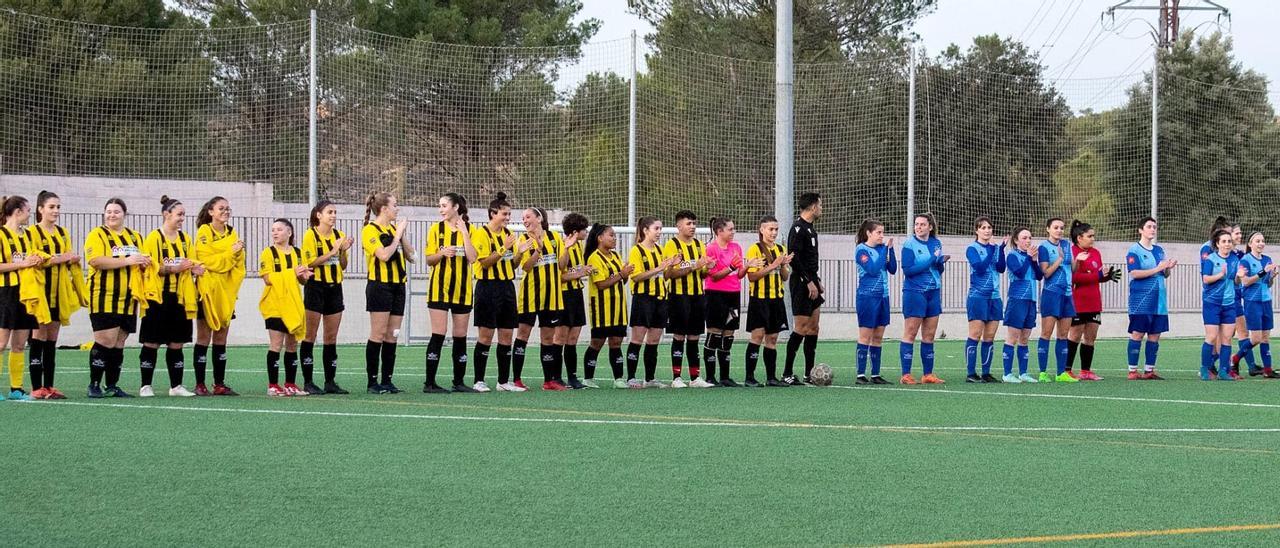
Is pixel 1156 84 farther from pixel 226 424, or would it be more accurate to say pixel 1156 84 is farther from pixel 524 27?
pixel 226 424

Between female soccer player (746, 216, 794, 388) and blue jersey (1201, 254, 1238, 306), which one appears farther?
A: blue jersey (1201, 254, 1238, 306)

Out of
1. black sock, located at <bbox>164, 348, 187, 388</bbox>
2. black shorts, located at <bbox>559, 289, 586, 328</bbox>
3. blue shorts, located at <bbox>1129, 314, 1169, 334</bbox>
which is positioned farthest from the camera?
blue shorts, located at <bbox>1129, 314, 1169, 334</bbox>

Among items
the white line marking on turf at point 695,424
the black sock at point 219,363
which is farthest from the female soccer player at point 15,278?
the white line marking on turf at point 695,424

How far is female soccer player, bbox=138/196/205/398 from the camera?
11188 millimetres

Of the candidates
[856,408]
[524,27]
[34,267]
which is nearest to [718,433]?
[856,408]

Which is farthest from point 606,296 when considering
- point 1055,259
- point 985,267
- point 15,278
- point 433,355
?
point 15,278

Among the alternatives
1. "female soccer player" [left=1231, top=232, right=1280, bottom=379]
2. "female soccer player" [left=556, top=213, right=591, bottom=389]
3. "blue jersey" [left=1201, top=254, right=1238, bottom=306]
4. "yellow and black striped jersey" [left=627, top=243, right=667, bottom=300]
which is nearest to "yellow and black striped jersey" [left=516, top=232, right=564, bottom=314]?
"female soccer player" [left=556, top=213, right=591, bottom=389]

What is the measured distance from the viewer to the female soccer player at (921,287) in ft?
44.4

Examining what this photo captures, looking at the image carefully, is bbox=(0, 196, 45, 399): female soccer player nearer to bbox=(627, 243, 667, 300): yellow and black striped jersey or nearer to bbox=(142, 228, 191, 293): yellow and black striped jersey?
bbox=(142, 228, 191, 293): yellow and black striped jersey

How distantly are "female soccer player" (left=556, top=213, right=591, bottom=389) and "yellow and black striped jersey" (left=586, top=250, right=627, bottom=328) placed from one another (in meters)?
0.10

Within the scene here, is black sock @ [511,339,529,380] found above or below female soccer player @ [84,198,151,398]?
below

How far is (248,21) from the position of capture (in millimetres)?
35844

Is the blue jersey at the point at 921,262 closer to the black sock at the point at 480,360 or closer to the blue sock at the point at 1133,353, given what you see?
the blue sock at the point at 1133,353

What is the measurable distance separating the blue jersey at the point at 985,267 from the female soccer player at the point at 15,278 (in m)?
8.08
